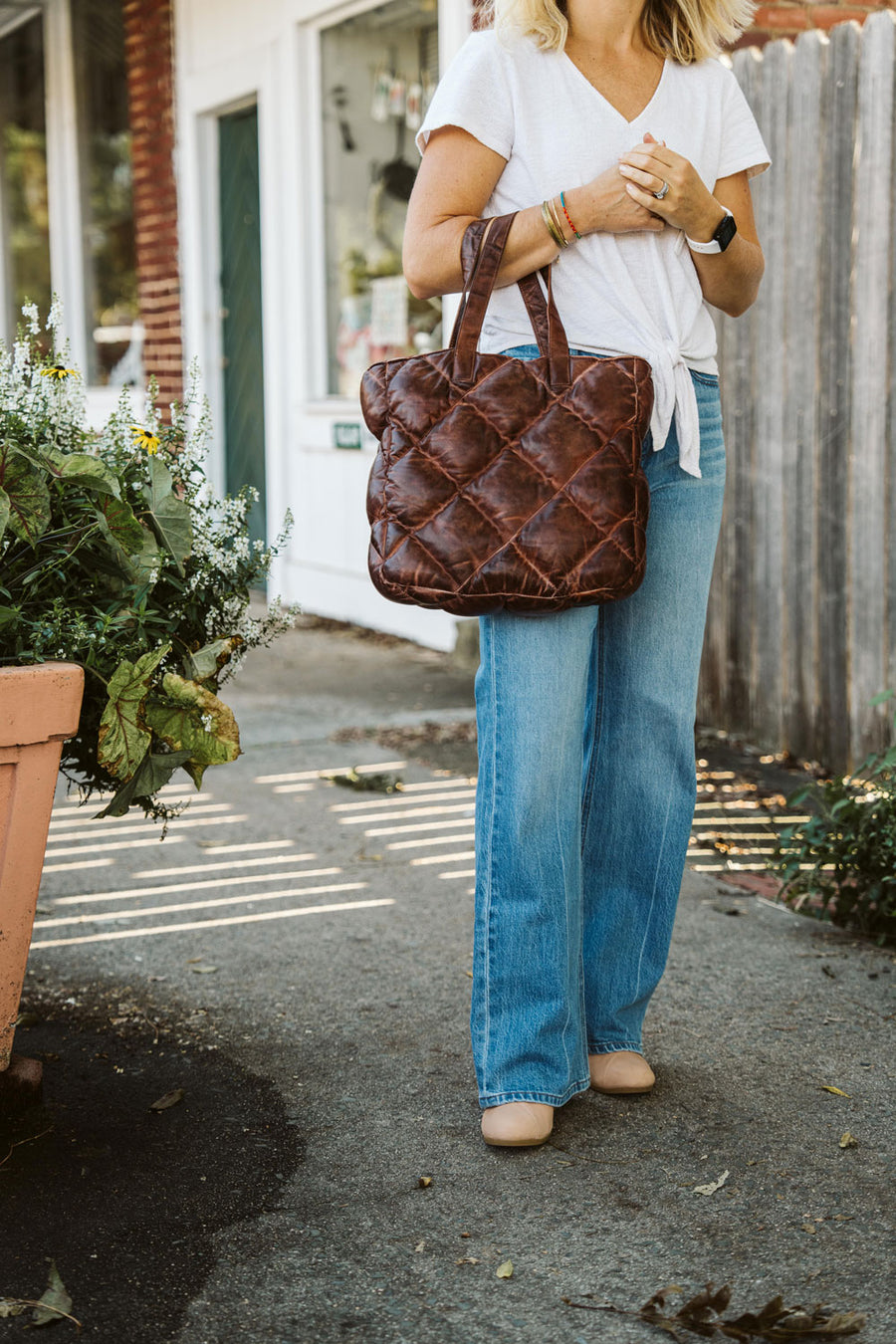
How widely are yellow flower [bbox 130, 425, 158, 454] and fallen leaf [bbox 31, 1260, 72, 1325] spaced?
4.34 ft

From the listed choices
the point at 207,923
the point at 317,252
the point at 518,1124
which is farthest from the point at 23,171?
the point at 518,1124

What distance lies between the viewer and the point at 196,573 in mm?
2578

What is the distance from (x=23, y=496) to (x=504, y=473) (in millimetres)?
760

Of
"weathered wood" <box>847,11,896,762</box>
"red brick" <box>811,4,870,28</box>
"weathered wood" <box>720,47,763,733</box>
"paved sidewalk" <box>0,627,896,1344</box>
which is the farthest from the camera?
"red brick" <box>811,4,870,28</box>

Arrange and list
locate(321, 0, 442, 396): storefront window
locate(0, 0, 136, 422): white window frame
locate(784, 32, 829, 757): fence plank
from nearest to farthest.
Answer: locate(784, 32, 829, 757): fence plank < locate(321, 0, 442, 396): storefront window < locate(0, 0, 136, 422): white window frame

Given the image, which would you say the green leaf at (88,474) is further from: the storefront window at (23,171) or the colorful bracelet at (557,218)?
the storefront window at (23,171)

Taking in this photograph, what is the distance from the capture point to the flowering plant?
2346 mm

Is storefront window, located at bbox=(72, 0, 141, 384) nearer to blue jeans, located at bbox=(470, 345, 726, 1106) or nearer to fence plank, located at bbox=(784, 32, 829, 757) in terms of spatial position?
fence plank, located at bbox=(784, 32, 829, 757)

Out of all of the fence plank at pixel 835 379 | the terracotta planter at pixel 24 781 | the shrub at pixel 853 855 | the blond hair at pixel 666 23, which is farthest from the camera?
the fence plank at pixel 835 379

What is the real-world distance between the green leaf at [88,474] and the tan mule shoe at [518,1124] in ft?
3.81

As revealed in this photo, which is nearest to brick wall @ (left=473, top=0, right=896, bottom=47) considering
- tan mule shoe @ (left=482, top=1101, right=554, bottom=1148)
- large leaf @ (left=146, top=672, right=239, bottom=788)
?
large leaf @ (left=146, top=672, right=239, bottom=788)

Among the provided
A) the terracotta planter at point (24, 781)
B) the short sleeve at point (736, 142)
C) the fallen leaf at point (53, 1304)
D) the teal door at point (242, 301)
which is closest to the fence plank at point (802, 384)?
the short sleeve at point (736, 142)

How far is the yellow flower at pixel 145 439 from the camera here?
102 inches

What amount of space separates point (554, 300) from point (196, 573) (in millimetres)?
762
